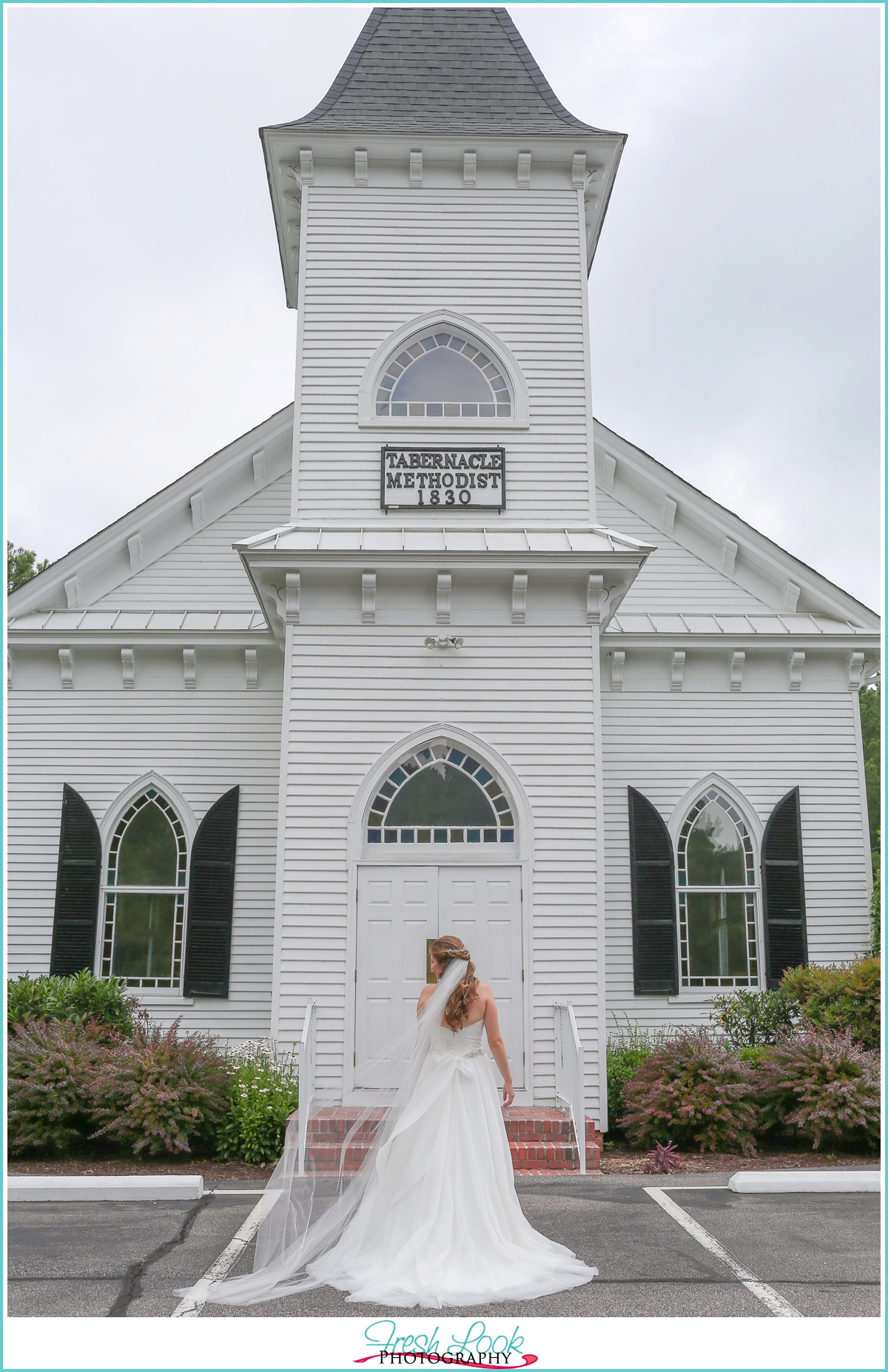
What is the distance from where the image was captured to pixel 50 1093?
909 centimetres

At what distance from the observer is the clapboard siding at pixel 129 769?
12172mm

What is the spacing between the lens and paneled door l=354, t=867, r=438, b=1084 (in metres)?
10.0

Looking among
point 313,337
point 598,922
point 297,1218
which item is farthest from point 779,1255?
point 313,337

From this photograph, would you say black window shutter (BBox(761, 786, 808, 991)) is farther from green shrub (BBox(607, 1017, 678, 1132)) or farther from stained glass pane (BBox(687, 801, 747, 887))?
green shrub (BBox(607, 1017, 678, 1132))

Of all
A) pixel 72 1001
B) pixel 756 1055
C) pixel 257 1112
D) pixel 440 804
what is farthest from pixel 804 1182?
pixel 72 1001

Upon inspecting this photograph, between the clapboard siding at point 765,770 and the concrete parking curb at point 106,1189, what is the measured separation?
6010mm

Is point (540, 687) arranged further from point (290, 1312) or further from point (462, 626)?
point (290, 1312)

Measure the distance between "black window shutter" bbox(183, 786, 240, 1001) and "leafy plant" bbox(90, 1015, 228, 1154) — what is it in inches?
85.3

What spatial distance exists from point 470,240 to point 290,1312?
35.3ft

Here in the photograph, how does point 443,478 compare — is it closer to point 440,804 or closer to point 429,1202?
point 440,804

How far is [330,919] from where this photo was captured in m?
10.2

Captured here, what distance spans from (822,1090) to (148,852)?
24.9ft

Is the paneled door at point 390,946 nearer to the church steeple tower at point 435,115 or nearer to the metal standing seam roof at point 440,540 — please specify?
the metal standing seam roof at point 440,540

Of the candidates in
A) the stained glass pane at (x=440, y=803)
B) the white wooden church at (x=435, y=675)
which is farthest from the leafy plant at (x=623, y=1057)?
the stained glass pane at (x=440, y=803)
